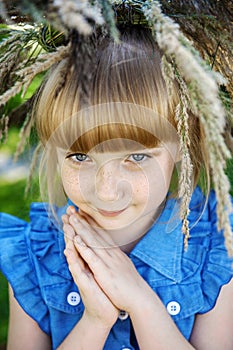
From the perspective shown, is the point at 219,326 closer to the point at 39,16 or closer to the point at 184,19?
the point at 184,19

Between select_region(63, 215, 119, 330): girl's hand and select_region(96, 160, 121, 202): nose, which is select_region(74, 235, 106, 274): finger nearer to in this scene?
select_region(63, 215, 119, 330): girl's hand

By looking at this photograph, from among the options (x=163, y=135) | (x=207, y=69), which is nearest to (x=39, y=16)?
(x=207, y=69)

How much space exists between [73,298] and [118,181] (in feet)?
1.86

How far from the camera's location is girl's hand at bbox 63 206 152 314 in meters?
1.77

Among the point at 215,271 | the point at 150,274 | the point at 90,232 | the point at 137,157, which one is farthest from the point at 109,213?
the point at 215,271

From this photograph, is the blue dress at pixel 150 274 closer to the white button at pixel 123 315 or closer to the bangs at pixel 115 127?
the white button at pixel 123 315

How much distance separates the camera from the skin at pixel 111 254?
66.8 inches

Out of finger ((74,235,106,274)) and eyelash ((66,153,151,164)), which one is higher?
eyelash ((66,153,151,164))

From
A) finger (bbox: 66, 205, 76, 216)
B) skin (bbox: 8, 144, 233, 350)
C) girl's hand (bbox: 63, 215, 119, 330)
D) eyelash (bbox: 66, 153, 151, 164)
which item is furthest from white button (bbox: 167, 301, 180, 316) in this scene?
eyelash (bbox: 66, 153, 151, 164)

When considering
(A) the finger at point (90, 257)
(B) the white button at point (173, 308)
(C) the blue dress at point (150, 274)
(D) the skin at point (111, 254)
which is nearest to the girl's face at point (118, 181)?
(D) the skin at point (111, 254)

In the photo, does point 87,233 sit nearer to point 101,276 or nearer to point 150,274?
point 101,276

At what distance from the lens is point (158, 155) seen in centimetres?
174

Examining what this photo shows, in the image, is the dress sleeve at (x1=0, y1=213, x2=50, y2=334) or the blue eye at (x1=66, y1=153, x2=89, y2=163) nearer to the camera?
the blue eye at (x1=66, y1=153, x2=89, y2=163)

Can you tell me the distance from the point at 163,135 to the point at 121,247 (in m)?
0.55
